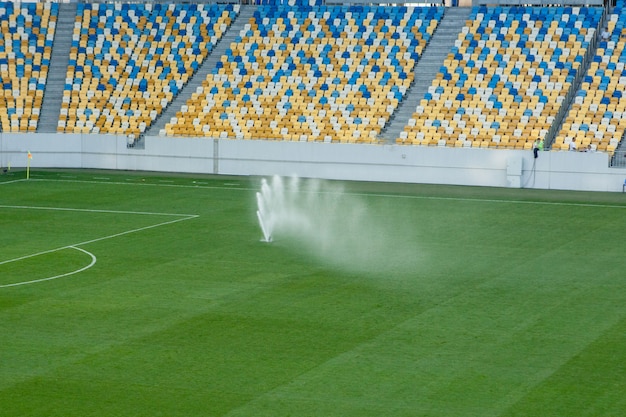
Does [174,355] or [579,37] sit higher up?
[579,37]

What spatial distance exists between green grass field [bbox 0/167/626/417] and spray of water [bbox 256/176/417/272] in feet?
0.47

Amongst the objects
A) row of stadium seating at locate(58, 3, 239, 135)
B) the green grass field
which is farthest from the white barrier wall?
the green grass field

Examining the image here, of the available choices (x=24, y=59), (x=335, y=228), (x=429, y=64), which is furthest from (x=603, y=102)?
(x=24, y=59)

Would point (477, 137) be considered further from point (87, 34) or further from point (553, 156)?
point (87, 34)

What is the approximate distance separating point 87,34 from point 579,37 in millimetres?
24782

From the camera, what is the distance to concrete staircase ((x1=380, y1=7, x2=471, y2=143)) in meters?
50.9

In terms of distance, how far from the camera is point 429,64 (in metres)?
53.7

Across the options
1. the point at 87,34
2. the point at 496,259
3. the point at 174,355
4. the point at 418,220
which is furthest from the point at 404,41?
the point at 174,355

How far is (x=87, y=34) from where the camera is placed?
59.0 m

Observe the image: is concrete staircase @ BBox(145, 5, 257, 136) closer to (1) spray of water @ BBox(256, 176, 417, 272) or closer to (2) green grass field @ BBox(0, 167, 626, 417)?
(1) spray of water @ BBox(256, 176, 417, 272)

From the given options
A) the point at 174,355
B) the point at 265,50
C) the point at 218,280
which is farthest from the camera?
the point at 265,50

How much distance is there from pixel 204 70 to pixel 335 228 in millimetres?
23963

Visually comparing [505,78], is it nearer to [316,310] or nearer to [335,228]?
[335,228]

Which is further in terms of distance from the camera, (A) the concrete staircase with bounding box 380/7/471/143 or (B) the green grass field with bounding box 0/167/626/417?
(A) the concrete staircase with bounding box 380/7/471/143
